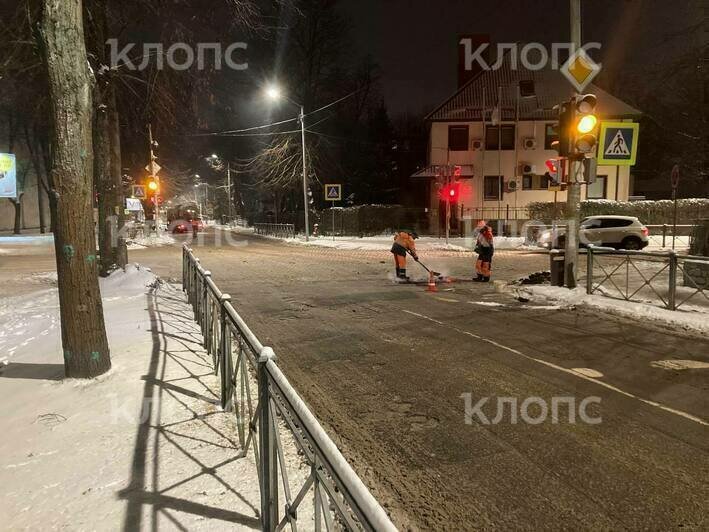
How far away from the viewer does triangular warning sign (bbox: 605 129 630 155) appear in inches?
442

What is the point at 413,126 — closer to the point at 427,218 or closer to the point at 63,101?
the point at 427,218

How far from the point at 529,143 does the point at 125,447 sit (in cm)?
3727

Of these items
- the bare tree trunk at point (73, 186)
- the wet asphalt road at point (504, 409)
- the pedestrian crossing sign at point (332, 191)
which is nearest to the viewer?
the wet asphalt road at point (504, 409)

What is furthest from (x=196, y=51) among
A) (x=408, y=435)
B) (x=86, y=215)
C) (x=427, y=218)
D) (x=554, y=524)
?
(x=427, y=218)

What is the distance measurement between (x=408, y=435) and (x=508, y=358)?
2.86 m

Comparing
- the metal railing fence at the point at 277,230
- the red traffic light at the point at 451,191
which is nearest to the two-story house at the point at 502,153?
the red traffic light at the point at 451,191

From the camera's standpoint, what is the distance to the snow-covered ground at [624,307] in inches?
352

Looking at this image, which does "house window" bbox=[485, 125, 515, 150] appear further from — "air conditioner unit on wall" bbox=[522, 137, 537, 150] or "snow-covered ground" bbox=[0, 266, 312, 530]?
"snow-covered ground" bbox=[0, 266, 312, 530]

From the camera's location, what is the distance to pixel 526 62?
134ft

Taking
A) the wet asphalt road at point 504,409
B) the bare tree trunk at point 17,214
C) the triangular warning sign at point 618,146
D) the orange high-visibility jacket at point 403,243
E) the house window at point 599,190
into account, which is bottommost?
the wet asphalt road at point 504,409

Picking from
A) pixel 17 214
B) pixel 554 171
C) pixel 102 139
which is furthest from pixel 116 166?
pixel 17 214

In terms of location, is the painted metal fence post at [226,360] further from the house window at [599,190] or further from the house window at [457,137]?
the house window at [599,190]

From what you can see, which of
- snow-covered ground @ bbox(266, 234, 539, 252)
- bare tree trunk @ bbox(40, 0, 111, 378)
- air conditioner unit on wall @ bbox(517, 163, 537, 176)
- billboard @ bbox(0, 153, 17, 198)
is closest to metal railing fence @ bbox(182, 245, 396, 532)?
bare tree trunk @ bbox(40, 0, 111, 378)

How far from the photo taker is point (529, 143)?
36.9 meters
